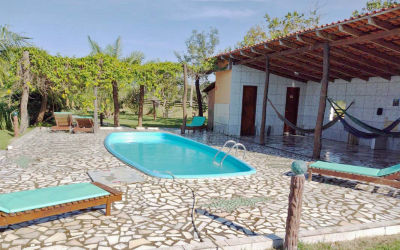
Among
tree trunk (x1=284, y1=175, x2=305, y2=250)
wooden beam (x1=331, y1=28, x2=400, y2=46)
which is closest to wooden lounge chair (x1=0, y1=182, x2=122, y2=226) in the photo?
tree trunk (x1=284, y1=175, x2=305, y2=250)

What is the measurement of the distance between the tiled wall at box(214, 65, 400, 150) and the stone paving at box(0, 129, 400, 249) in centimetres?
570

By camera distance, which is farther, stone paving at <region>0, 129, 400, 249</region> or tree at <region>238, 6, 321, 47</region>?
tree at <region>238, 6, 321, 47</region>

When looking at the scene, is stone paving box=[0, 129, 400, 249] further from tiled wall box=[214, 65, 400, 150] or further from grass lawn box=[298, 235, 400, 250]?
tiled wall box=[214, 65, 400, 150]

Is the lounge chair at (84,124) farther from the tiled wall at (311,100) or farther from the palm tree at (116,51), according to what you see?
the palm tree at (116,51)

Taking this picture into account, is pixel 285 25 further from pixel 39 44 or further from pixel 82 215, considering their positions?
pixel 82 215

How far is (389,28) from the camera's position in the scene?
5.63m

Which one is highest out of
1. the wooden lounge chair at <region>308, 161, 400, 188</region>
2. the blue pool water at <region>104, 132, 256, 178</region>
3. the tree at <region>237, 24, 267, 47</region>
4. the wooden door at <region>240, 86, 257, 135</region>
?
the tree at <region>237, 24, 267, 47</region>

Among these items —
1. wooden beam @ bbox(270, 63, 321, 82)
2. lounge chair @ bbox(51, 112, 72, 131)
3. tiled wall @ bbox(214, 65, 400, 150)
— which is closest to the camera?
tiled wall @ bbox(214, 65, 400, 150)

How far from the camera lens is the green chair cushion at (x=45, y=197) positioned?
9.46ft

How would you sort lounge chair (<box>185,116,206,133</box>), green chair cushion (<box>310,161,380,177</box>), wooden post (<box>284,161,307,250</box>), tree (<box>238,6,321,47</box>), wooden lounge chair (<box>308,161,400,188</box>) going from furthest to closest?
tree (<box>238,6,321,47</box>) → lounge chair (<box>185,116,206,133</box>) → green chair cushion (<box>310,161,380,177</box>) → wooden lounge chair (<box>308,161,400,188</box>) → wooden post (<box>284,161,307,250</box>)

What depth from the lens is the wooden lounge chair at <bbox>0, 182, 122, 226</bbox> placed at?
9.22ft

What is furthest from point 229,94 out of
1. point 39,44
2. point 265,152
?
point 39,44

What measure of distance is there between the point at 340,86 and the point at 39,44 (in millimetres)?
13149

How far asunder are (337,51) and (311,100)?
18.0 feet
